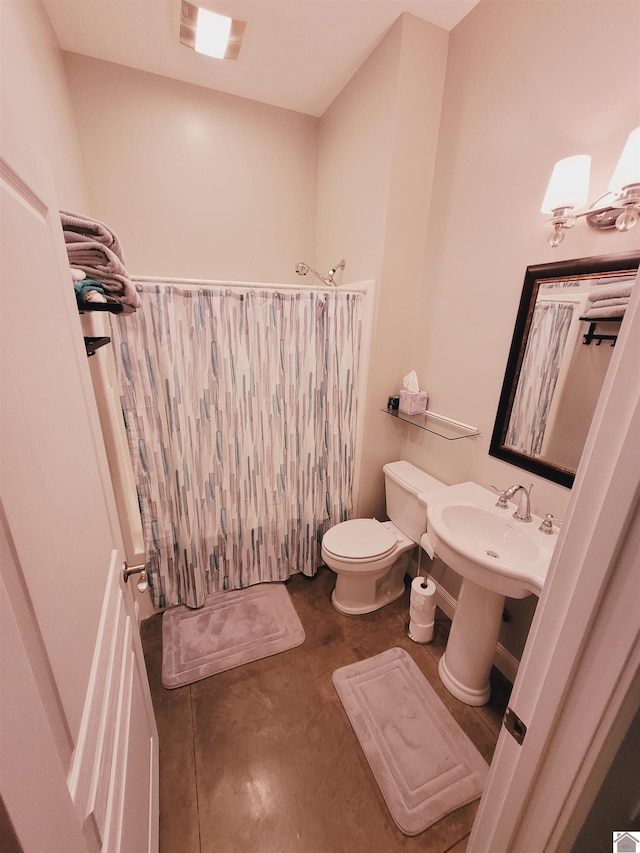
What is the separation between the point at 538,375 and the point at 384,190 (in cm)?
112

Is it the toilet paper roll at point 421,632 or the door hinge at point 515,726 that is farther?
the toilet paper roll at point 421,632

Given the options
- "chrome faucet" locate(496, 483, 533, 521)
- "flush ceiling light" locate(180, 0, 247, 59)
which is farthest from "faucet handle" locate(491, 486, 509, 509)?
"flush ceiling light" locate(180, 0, 247, 59)

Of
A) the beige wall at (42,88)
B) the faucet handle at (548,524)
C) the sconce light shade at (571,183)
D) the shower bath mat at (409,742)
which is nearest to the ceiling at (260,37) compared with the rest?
the beige wall at (42,88)

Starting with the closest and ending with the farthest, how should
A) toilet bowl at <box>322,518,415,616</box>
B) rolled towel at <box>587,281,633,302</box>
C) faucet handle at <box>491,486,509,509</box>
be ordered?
rolled towel at <box>587,281,633,302</box>
faucet handle at <box>491,486,509,509</box>
toilet bowl at <box>322,518,415,616</box>

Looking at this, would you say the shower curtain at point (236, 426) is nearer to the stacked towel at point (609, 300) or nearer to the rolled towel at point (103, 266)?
the rolled towel at point (103, 266)

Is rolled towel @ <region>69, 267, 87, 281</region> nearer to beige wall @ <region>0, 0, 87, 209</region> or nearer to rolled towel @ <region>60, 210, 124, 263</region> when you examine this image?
rolled towel @ <region>60, 210, 124, 263</region>

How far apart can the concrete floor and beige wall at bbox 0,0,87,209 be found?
6.50 feet

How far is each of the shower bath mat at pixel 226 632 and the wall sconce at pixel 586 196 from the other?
2.08m

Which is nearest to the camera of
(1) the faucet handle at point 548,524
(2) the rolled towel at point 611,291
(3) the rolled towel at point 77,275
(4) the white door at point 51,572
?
(4) the white door at point 51,572

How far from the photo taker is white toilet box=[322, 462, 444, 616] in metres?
1.77

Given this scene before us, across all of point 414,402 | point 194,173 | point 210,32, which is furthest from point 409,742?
point 210,32

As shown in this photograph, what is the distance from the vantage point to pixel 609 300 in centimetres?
113

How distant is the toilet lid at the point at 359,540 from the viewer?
1.76 m

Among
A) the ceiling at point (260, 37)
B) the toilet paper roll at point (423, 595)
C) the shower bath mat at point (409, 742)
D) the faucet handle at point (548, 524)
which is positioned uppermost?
the ceiling at point (260, 37)
